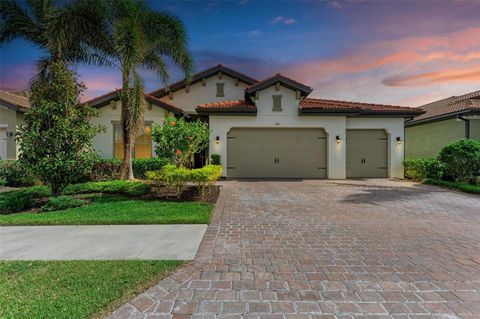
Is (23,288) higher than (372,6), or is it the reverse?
(372,6)

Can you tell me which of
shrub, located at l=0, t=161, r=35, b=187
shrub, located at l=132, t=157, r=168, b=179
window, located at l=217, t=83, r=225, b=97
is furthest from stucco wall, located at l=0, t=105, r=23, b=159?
window, located at l=217, t=83, r=225, b=97

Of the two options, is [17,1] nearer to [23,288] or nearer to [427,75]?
[23,288]

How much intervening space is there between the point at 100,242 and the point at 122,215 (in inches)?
63.0

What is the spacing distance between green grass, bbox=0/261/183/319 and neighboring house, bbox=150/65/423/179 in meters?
9.69

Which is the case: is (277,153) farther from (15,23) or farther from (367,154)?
(15,23)

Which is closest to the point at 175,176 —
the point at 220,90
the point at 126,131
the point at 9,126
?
the point at 126,131

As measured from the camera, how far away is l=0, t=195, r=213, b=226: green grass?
5180 mm

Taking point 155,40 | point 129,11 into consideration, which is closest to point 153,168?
point 155,40

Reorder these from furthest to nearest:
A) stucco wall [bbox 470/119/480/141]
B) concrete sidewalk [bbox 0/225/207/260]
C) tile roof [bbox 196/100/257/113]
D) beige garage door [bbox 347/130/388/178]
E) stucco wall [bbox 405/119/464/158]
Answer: stucco wall [bbox 405/119/464/158], stucco wall [bbox 470/119/480/141], beige garage door [bbox 347/130/388/178], tile roof [bbox 196/100/257/113], concrete sidewalk [bbox 0/225/207/260]

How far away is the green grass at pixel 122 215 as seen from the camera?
518 centimetres

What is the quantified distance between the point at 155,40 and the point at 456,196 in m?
13.4

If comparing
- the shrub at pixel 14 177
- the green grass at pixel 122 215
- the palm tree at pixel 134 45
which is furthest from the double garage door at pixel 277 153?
the shrub at pixel 14 177

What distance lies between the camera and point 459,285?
8.94 ft

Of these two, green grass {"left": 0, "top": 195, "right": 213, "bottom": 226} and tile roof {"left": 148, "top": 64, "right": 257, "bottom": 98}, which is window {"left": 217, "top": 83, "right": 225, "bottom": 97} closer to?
tile roof {"left": 148, "top": 64, "right": 257, "bottom": 98}
